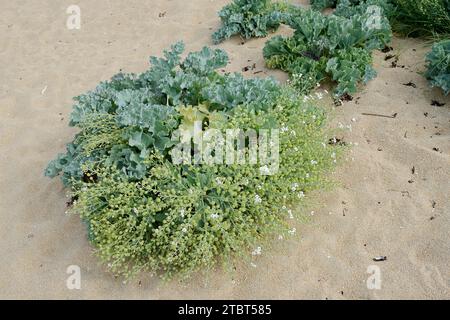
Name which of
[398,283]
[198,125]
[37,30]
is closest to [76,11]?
[37,30]

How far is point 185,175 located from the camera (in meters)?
3.26

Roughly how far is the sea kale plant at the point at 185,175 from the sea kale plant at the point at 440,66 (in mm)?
1041

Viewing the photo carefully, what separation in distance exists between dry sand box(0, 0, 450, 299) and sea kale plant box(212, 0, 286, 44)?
135mm

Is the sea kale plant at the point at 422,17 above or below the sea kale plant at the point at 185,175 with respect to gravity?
above

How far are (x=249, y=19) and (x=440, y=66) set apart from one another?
2.05 m

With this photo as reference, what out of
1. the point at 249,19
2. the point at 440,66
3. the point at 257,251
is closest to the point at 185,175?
the point at 257,251

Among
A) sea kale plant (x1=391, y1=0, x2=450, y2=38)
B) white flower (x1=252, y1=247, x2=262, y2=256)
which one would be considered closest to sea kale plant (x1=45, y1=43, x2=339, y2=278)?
white flower (x1=252, y1=247, x2=262, y2=256)

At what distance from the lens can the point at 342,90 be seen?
4.33 metres

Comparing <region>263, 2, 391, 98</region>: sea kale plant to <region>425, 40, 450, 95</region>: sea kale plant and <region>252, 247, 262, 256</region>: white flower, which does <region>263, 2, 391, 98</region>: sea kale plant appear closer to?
<region>425, 40, 450, 95</region>: sea kale plant

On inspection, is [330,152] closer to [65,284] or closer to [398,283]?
[398,283]

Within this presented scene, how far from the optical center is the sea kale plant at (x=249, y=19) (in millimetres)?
5418

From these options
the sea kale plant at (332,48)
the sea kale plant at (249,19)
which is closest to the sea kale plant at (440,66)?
the sea kale plant at (332,48)

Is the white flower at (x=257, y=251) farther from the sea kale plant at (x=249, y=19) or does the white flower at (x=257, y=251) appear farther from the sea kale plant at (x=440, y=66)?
the sea kale plant at (x=249, y=19)

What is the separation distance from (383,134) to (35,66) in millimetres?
3923
